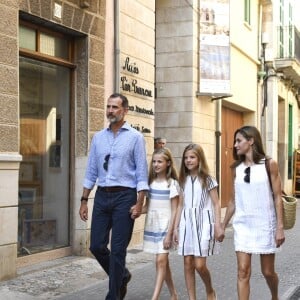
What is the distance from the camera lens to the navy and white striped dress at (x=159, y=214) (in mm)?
6188

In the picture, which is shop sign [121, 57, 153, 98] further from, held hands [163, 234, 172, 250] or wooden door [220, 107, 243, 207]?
wooden door [220, 107, 243, 207]

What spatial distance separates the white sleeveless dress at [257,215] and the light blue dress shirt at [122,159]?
100 cm

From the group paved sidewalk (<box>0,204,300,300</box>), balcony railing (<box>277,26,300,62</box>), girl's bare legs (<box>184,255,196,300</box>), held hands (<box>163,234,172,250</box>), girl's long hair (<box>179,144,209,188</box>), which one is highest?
balcony railing (<box>277,26,300,62</box>)

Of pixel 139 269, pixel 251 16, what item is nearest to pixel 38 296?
pixel 139 269

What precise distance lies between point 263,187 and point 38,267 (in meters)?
3.85

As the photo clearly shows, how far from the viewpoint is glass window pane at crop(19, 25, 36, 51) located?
8.18 meters

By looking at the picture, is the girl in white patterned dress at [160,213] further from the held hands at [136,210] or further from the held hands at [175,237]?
the held hands at [136,210]

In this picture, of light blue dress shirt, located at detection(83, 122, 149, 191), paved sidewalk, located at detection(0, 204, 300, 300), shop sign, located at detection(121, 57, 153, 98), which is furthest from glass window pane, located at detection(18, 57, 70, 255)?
light blue dress shirt, located at detection(83, 122, 149, 191)

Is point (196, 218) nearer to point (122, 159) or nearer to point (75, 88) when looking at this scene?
point (122, 159)

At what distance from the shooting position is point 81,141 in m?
9.18

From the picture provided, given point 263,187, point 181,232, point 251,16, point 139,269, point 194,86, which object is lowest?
point 139,269

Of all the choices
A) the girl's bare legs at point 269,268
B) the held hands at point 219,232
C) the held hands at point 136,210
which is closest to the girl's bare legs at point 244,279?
the girl's bare legs at point 269,268

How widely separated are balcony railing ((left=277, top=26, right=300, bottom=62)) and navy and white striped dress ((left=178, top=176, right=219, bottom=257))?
17.4m

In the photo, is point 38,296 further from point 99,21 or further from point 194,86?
point 194,86
